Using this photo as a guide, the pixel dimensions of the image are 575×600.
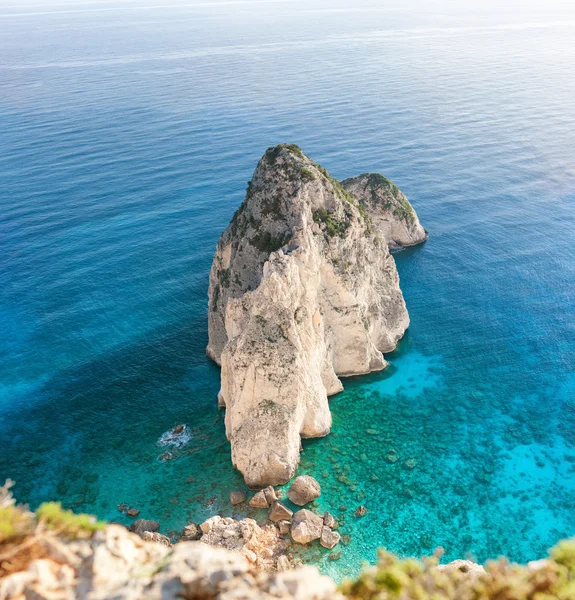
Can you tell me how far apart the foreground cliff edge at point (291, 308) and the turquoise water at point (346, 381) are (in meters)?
2.54

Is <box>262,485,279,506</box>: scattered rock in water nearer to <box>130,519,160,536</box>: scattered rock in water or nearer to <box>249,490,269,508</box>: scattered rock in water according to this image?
<box>249,490,269,508</box>: scattered rock in water

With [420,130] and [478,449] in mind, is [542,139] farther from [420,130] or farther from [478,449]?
[478,449]

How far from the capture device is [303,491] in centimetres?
3353

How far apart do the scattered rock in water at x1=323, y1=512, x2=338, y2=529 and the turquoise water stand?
0.78 metres

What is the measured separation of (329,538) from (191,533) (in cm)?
837

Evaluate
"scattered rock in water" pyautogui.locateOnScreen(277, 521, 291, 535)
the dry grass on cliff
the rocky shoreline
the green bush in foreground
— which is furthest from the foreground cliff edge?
the dry grass on cliff

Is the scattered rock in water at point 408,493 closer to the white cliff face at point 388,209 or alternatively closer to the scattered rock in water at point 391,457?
the scattered rock in water at point 391,457

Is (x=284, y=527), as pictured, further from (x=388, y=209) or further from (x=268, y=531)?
(x=388, y=209)

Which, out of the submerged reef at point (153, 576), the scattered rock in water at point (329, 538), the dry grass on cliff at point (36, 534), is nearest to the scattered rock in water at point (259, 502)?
the scattered rock in water at point (329, 538)

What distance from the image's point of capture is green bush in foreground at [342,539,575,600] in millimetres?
13609

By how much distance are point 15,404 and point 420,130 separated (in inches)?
3728

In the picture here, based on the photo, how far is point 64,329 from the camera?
5359 cm

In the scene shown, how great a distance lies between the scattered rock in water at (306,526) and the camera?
30.8 metres

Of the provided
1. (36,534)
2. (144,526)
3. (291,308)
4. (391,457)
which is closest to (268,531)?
(144,526)
